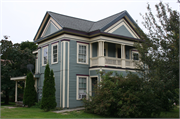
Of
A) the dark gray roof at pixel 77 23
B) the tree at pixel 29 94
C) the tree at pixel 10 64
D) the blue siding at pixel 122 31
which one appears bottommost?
the tree at pixel 29 94

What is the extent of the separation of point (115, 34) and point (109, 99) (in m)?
7.41

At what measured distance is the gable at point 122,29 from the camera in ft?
63.0

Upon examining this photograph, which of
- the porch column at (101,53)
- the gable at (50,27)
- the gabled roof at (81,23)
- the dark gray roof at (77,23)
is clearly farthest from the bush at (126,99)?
the gable at (50,27)

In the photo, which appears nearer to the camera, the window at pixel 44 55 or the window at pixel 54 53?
the window at pixel 54 53

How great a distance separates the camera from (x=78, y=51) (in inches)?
734

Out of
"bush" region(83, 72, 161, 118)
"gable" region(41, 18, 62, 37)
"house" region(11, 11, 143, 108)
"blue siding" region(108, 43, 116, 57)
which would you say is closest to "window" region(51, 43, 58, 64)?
"house" region(11, 11, 143, 108)

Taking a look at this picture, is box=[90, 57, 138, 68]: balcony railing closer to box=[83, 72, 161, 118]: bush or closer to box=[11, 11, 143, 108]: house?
box=[11, 11, 143, 108]: house

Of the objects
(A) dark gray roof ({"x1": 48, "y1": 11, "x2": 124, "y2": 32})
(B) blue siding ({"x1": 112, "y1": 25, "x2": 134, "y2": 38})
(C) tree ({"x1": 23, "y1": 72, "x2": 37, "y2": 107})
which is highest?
(A) dark gray roof ({"x1": 48, "y1": 11, "x2": 124, "y2": 32})

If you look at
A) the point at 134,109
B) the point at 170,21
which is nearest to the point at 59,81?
the point at 134,109

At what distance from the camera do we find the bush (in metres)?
12.7

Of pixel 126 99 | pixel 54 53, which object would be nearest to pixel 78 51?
pixel 54 53

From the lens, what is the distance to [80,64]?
61.1 ft

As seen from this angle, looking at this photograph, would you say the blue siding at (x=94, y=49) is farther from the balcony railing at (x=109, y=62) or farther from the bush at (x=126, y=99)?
the bush at (x=126, y=99)

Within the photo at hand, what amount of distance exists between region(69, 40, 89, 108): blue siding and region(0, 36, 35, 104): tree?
9105 millimetres
